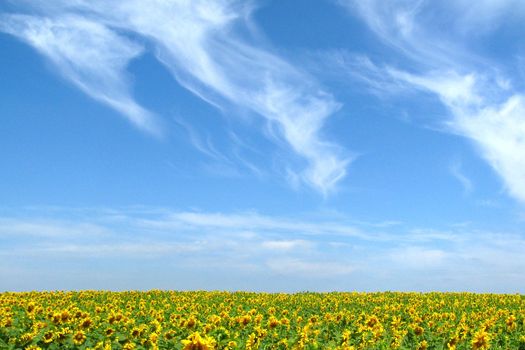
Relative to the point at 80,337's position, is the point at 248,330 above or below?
above

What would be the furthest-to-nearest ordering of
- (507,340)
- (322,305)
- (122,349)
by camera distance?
1. (322,305)
2. (507,340)
3. (122,349)

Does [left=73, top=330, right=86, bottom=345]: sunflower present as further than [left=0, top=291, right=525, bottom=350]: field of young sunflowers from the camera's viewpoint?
Yes

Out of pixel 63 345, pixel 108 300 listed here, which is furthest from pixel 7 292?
pixel 63 345

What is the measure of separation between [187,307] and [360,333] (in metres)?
9.96

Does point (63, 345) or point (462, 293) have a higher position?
point (462, 293)

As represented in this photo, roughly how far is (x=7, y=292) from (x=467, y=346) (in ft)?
79.9

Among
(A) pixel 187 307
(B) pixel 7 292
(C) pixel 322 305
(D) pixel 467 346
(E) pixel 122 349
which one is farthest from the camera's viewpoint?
(B) pixel 7 292

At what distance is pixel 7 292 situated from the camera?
2920 centimetres

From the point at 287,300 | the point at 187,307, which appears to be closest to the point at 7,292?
the point at 187,307

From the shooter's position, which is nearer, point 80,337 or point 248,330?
point 80,337

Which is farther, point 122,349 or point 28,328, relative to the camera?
point 28,328

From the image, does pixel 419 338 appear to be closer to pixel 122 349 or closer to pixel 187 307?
pixel 122 349

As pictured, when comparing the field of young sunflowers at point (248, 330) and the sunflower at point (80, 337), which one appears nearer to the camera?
the field of young sunflowers at point (248, 330)

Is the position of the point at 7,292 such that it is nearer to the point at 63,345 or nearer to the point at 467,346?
the point at 63,345
